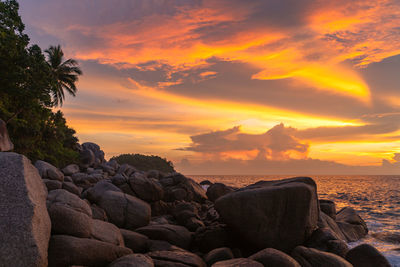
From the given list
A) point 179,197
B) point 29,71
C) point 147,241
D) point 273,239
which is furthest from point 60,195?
point 29,71

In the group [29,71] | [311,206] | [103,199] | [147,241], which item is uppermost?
[29,71]

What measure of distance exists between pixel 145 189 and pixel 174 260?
28.1 ft

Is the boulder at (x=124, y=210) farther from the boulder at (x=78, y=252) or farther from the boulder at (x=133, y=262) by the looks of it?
the boulder at (x=133, y=262)

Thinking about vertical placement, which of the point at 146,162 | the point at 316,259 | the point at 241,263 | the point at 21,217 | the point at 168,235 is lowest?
the point at 146,162

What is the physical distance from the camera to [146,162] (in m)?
89.7

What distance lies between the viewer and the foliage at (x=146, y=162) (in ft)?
292

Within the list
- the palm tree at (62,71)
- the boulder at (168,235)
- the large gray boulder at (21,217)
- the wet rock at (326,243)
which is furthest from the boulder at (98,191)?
the palm tree at (62,71)

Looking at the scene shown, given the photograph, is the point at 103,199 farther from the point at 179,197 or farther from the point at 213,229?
the point at 179,197

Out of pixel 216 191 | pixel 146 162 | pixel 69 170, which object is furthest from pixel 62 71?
pixel 146 162

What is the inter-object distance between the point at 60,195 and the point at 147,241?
299 centimetres

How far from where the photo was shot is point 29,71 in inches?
976

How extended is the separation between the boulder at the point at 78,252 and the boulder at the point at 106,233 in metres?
0.67

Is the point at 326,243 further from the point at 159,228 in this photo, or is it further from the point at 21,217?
the point at 21,217

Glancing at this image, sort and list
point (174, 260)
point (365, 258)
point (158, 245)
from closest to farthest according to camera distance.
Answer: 1. point (174, 260)
2. point (365, 258)
3. point (158, 245)
